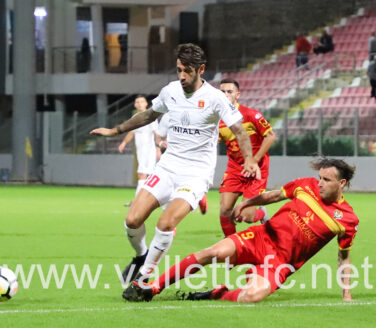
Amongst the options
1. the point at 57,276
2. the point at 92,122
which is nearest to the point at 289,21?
the point at 92,122

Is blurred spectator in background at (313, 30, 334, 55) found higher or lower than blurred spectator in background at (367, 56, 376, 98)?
higher

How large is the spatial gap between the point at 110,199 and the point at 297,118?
731cm

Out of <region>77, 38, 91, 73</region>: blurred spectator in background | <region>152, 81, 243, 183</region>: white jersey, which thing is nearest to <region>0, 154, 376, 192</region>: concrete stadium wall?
<region>77, 38, 91, 73</region>: blurred spectator in background

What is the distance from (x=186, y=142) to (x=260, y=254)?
1.29 meters

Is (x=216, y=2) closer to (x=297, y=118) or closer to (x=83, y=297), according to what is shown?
(x=297, y=118)

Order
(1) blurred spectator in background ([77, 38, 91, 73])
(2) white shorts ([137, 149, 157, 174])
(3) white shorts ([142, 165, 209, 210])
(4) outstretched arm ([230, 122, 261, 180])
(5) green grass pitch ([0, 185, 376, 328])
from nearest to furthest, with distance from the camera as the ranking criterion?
(5) green grass pitch ([0, 185, 376, 328]), (4) outstretched arm ([230, 122, 261, 180]), (3) white shorts ([142, 165, 209, 210]), (2) white shorts ([137, 149, 157, 174]), (1) blurred spectator in background ([77, 38, 91, 73])

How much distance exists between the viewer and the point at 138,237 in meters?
9.24

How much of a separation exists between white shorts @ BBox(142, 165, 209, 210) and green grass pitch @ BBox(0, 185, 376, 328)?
81cm

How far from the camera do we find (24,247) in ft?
40.8

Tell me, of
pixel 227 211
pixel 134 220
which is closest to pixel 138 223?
pixel 134 220

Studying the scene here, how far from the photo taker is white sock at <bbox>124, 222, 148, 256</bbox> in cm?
914

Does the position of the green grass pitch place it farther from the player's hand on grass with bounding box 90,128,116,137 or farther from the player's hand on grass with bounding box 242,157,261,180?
the player's hand on grass with bounding box 90,128,116,137

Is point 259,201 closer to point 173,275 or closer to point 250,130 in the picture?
point 173,275

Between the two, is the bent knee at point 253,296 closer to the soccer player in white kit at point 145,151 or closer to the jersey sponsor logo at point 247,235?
the jersey sponsor logo at point 247,235
